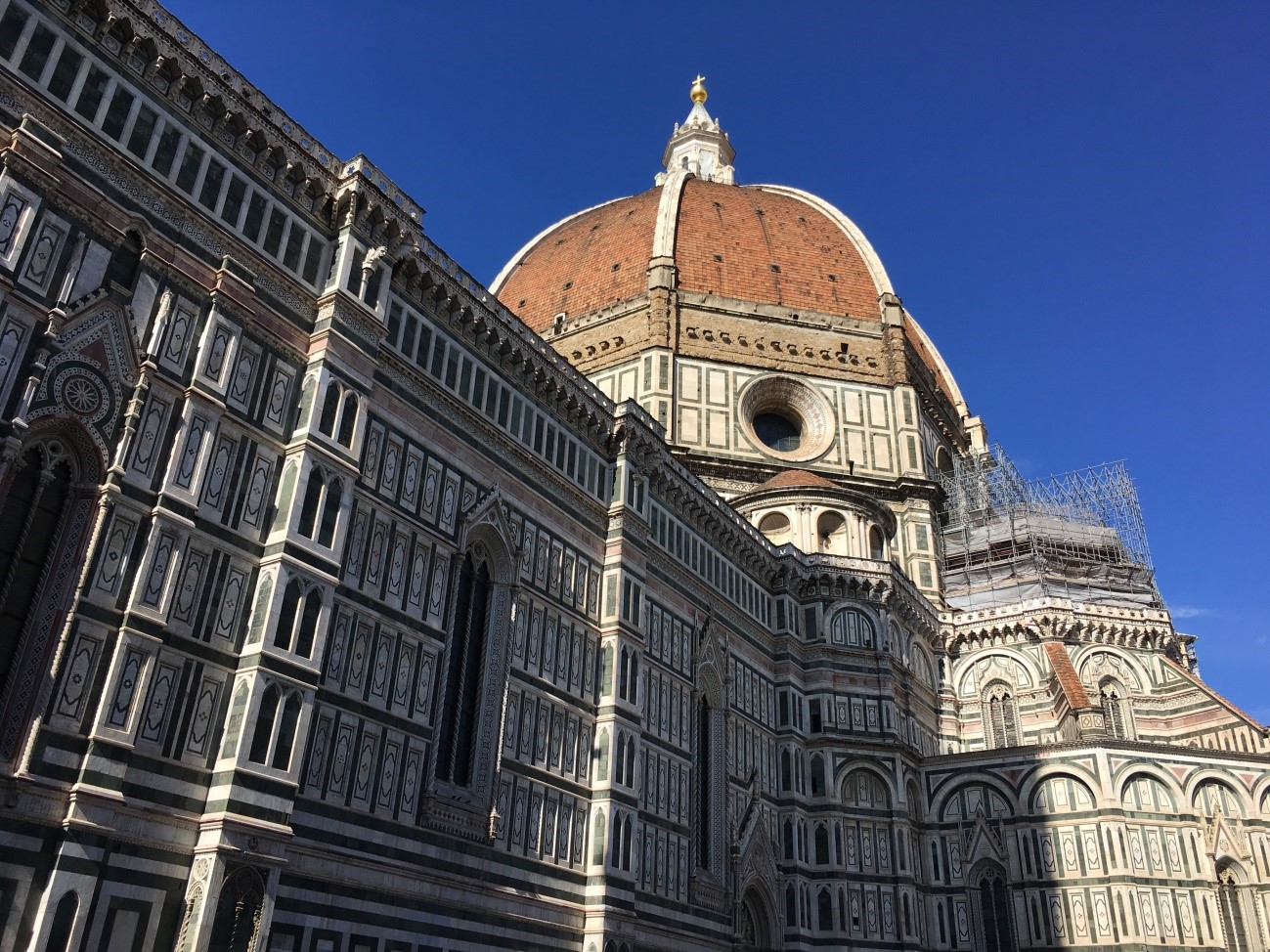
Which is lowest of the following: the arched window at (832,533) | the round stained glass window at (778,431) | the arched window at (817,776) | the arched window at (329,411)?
the arched window at (817,776)

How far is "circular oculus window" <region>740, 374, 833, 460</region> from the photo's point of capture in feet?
147

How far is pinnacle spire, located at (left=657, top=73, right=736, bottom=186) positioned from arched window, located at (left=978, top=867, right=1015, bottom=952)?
4749 centimetres

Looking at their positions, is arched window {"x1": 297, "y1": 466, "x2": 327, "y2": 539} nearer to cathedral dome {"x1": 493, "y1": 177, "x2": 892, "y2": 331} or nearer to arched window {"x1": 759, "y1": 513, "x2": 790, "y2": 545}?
arched window {"x1": 759, "y1": 513, "x2": 790, "y2": 545}

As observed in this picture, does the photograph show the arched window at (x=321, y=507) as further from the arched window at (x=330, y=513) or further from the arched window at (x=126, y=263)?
the arched window at (x=126, y=263)

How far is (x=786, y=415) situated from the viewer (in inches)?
1833

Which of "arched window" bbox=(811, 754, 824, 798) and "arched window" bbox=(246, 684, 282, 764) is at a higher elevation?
"arched window" bbox=(811, 754, 824, 798)

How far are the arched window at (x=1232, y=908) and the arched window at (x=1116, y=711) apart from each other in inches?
233

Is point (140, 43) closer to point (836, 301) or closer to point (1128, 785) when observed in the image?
point (1128, 785)

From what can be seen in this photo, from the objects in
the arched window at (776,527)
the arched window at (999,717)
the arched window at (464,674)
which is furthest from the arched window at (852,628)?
the arched window at (464,674)

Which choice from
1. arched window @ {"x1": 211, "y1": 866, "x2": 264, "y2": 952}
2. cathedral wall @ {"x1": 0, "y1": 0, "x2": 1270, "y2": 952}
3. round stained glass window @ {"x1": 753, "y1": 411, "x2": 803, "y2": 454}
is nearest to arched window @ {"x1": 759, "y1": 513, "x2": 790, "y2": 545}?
cathedral wall @ {"x1": 0, "y1": 0, "x2": 1270, "y2": 952}

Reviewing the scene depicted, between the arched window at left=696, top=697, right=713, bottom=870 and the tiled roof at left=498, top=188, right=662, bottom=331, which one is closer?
the arched window at left=696, top=697, right=713, bottom=870

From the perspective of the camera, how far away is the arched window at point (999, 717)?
3891cm

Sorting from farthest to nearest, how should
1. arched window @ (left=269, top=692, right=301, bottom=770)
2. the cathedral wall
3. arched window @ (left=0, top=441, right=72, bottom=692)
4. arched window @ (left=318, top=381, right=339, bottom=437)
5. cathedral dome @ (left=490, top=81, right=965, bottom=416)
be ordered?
1. cathedral dome @ (left=490, top=81, right=965, bottom=416)
2. arched window @ (left=318, top=381, right=339, bottom=437)
3. arched window @ (left=269, top=692, right=301, bottom=770)
4. the cathedral wall
5. arched window @ (left=0, top=441, right=72, bottom=692)

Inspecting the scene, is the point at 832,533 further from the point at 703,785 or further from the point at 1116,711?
the point at 703,785
